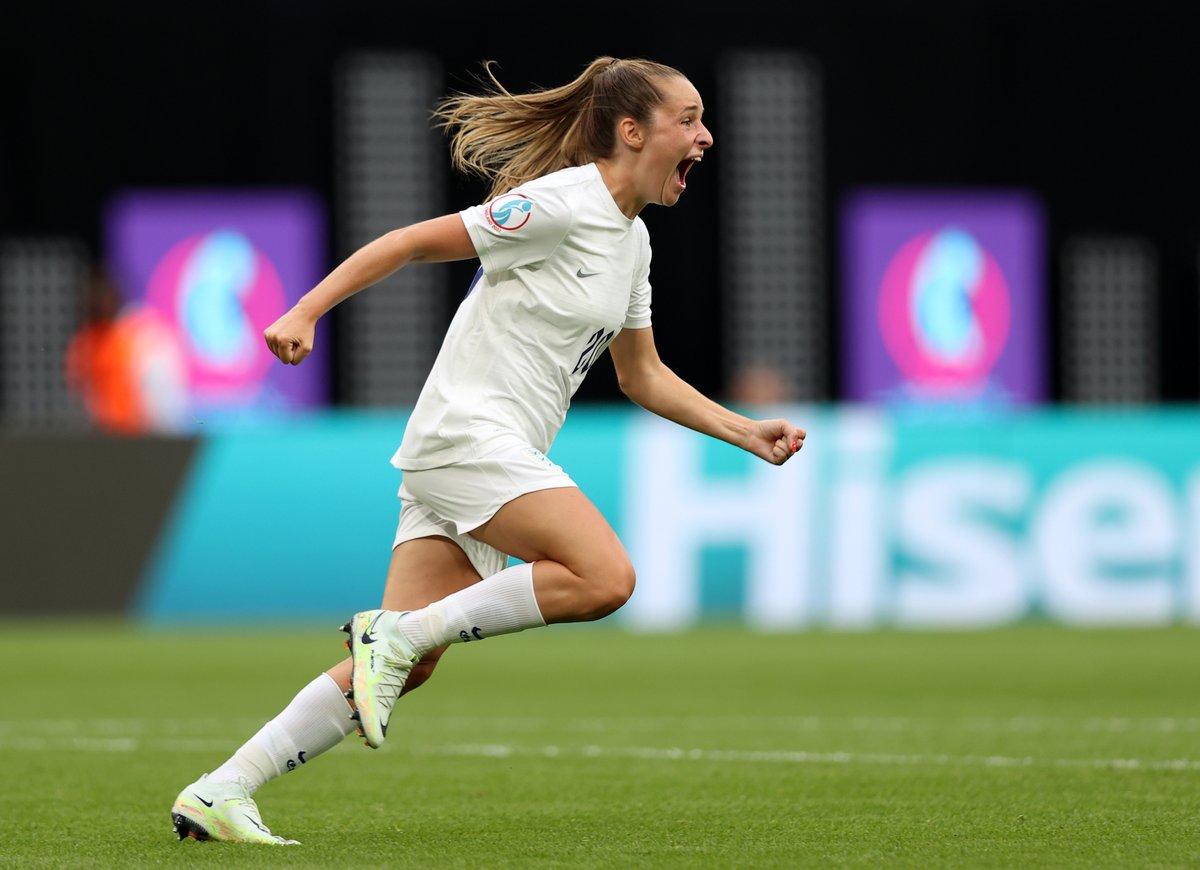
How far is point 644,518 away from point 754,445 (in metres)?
7.67

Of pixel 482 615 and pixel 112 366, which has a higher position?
pixel 112 366

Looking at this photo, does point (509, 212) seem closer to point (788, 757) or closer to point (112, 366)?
point (788, 757)

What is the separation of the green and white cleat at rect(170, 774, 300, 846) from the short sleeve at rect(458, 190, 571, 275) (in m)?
1.50

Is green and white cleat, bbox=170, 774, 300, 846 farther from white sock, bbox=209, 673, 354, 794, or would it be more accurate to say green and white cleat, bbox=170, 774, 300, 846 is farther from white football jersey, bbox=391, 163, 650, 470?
white football jersey, bbox=391, 163, 650, 470

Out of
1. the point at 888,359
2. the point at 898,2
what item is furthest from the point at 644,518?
the point at 898,2

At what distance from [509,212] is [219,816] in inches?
66.9

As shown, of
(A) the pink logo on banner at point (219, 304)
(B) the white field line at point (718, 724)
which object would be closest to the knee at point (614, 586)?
(B) the white field line at point (718, 724)

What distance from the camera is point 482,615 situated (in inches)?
209

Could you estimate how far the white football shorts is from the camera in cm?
532

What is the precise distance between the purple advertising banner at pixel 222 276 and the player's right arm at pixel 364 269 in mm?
13440

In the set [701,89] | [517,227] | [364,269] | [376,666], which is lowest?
[376,666]

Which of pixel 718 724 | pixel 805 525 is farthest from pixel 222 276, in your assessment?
pixel 718 724

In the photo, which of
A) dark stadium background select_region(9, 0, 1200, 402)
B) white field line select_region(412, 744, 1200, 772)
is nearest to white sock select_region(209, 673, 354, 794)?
white field line select_region(412, 744, 1200, 772)

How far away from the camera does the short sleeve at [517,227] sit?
5.36 m
